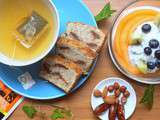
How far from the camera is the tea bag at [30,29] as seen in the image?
112 centimetres

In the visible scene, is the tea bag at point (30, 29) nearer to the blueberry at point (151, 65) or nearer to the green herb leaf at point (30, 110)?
the green herb leaf at point (30, 110)

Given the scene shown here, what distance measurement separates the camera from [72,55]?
1.14m

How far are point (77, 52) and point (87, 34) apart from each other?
58mm

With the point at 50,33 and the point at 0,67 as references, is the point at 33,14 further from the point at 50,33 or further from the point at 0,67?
the point at 0,67

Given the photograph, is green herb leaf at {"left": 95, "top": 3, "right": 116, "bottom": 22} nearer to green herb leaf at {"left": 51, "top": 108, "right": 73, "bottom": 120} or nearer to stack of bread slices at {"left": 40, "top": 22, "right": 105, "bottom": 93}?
stack of bread slices at {"left": 40, "top": 22, "right": 105, "bottom": 93}

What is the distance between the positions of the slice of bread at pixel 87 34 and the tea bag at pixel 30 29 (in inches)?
2.7

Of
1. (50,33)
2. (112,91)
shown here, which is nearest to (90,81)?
(112,91)

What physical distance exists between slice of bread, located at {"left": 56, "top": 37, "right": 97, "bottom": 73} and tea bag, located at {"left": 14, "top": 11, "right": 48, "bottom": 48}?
6 centimetres

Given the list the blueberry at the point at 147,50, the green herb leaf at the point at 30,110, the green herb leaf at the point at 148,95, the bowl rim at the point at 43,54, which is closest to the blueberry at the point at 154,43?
the blueberry at the point at 147,50

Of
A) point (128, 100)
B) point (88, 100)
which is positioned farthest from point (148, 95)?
point (88, 100)

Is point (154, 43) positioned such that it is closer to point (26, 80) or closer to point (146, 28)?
point (146, 28)

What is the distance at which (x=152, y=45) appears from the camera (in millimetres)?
1111

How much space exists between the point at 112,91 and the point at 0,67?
12.1 inches

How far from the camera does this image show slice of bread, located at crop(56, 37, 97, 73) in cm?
112
